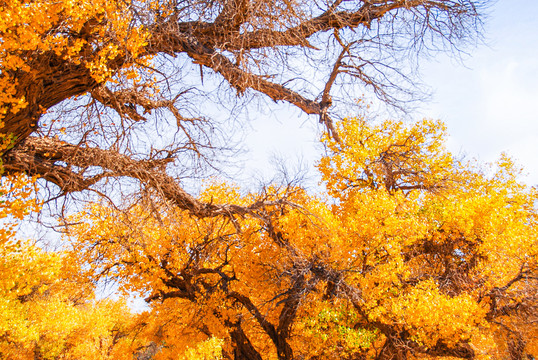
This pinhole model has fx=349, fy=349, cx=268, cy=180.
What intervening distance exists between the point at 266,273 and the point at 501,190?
8.16m

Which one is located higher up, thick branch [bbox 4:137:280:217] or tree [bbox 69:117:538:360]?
thick branch [bbox 4:137:280:217]

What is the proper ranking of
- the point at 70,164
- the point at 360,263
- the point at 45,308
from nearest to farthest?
the point at 70,164 → the point at 360,263 → the point at 45,308

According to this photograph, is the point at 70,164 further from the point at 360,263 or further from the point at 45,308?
the point at 45,308

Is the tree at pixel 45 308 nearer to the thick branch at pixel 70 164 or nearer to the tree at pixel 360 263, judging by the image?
the thick branch at pixel 70 164

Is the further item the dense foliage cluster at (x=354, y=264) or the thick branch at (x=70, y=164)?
the dense foliage cluster at (x=354, y=264)

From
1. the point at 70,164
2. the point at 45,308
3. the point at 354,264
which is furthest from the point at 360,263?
the point at 45,308

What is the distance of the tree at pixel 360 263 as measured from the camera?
753 centimetres

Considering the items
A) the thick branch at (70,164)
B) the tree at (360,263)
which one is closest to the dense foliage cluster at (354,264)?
the tree at (360,263)

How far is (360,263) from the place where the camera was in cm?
823

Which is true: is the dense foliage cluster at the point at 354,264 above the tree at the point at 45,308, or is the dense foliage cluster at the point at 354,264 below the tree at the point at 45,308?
below

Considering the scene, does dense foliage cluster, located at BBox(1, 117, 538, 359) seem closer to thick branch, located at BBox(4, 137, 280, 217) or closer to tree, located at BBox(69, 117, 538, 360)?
tree, located at BBox(69, 117, 538, 360)

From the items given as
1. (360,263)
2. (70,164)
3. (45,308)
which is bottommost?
(360,263)

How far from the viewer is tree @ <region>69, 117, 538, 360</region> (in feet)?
24.7

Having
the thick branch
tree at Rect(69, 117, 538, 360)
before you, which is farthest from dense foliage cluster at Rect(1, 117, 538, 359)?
the thick branch
